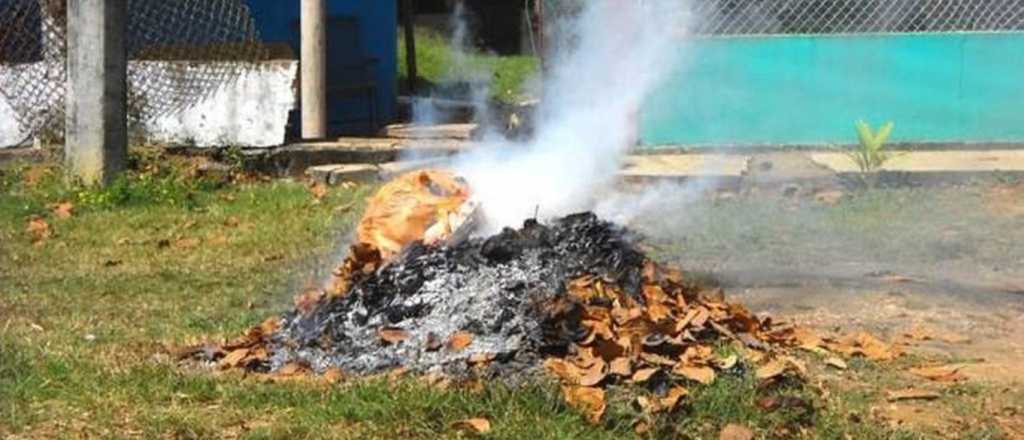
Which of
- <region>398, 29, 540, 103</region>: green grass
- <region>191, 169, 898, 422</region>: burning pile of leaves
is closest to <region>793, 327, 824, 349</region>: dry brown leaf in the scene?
<region>191, 169, 898, 422</region>: burning pile of leaves

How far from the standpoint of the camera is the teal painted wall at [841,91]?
45.2ft

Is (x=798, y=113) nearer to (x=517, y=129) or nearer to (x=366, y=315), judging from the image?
(x=517, y=129)

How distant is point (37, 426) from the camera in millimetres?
5770

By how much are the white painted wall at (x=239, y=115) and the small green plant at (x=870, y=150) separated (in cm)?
444

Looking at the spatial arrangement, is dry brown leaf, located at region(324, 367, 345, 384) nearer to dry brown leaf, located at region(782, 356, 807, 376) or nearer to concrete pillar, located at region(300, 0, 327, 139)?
dry brown leaf, located at region(782, 356, 807, 376)

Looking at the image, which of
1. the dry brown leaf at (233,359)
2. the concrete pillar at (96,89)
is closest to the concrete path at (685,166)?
the concrete pillar at (96,89)

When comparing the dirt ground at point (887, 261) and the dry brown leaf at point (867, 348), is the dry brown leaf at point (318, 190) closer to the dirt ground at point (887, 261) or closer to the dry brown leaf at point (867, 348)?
the dirt ground at point (887, 261)

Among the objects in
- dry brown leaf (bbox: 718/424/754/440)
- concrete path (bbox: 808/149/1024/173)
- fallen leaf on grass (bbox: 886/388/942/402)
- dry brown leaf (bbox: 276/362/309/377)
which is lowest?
dry brown leaf (bbox: 718/424/754/440)

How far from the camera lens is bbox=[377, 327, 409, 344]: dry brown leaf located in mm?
6609

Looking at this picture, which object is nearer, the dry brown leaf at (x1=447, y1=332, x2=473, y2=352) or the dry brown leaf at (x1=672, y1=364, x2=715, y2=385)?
the dry brown leaf at (x1=672, y1=364, x2=715, y2=385)

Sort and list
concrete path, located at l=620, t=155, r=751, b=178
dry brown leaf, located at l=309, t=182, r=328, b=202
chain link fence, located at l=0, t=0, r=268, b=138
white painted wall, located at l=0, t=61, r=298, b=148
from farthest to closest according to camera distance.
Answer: white painted wall, located at l=0, t=61, r=298, b=148 → chain link fence, located at l=0, t=0, r=268, b=138 → concrete path, located at l=620, t=155, r=751, b=178 → dry brown leaf, located at l=309, t=182, r=328, b=202

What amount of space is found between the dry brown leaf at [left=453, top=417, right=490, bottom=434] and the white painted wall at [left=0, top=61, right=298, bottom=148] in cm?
803

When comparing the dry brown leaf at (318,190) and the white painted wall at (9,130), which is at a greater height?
the white painted wall at (9,130)

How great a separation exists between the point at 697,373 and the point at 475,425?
925 mm
